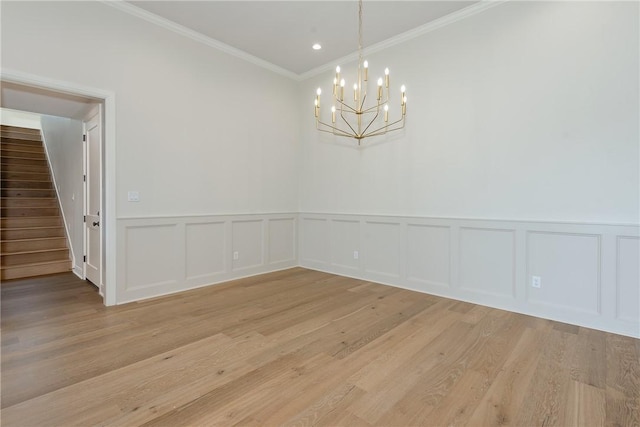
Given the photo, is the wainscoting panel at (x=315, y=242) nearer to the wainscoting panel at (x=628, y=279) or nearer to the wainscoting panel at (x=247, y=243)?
the wainscoting panel at (x=247, y=243)

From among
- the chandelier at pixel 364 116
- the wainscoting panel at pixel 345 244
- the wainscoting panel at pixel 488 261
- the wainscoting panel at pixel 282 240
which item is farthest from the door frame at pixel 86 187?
the wainscoting panel at pixel 488 261

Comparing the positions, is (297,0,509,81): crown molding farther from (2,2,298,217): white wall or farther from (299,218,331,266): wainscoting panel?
(299,218,331,266): wainscoting panel

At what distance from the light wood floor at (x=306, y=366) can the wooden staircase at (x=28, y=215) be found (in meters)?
1.68

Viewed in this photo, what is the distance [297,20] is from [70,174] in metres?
4.53

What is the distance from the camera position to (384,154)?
14.2ft

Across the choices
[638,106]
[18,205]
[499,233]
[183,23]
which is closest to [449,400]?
[499,233]

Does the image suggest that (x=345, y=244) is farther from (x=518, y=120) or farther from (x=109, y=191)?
(x=109, y=191)

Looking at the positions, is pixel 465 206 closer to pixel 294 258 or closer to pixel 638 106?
pixel 638 106

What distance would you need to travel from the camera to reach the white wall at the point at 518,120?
2777mm

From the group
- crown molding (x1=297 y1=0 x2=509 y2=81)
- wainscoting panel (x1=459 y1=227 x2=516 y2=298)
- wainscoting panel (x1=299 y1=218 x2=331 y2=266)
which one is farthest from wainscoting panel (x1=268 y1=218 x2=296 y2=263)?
wainscoting panel (x1=459 y1=227 x2=516 y2=298)

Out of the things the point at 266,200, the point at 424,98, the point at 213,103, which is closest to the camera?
the point at 424,98

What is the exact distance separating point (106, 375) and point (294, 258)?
3.54 m

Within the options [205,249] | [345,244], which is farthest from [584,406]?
[205,249]

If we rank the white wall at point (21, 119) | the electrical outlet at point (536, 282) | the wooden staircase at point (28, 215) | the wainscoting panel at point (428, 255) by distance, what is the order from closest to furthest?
the electrical outlet at point (536, 282), the wainscoting panel at point (428, 255), the wooden staircase at point (28, 215), the white wall at point (21, 119)
